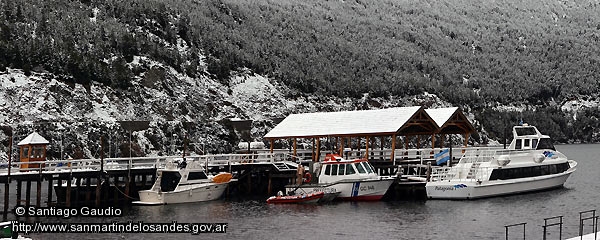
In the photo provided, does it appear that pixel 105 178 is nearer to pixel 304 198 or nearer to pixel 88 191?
pixel 88 191

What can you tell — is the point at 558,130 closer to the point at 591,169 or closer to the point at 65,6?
the point at 591,169

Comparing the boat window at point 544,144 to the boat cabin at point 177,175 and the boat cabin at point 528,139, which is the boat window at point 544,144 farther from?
the boat cabin at point 177,175

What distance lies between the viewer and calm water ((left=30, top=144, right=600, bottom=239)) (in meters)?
44.3

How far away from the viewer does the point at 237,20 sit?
164 metres

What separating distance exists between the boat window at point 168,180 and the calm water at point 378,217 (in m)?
1.79

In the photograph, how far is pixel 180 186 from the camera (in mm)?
60625

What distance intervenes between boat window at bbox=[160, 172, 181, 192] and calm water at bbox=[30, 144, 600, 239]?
179cm

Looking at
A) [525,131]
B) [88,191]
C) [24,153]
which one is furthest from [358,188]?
[24,153]

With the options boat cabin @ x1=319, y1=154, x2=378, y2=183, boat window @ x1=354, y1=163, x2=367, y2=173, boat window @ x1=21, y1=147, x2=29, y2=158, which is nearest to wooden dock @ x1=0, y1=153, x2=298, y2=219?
boat window @ x1=21, y1=147, x2=29, y2=158

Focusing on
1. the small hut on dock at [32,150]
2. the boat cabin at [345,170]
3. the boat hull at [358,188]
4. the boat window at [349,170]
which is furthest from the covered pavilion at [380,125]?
the small hut on dock at [32,150]

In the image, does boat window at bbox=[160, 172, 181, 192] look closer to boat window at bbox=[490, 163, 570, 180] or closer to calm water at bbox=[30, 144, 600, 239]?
calm water at bbox=[30, 144, 600, 239]

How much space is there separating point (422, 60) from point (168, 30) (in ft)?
242

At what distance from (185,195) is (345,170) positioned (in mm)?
12021

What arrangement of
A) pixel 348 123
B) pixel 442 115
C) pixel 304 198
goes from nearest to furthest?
pixel 304 198 < pixel 348 123 < pixel 442 115
